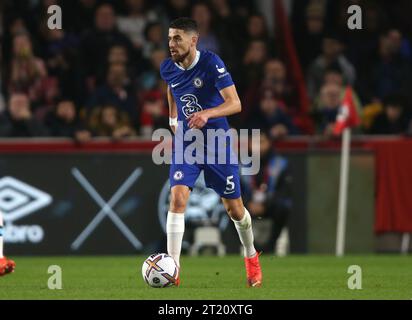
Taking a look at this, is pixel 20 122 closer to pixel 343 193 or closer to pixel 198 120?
pixel 343 193

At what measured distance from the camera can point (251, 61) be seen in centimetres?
1816

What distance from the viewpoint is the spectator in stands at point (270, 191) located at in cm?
1644

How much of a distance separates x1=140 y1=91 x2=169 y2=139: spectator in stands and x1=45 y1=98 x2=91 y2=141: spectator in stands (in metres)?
0.86

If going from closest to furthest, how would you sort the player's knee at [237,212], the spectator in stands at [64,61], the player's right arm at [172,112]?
1. the player's knee at [237,212]
2. the player's right arm at [172,112]
3. the spectator in stands at [64,61]

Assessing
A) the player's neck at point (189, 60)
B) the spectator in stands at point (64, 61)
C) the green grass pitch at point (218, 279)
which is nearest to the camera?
the green grass pitch at point (218, 279)

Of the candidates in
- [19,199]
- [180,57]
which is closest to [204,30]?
[19,199]

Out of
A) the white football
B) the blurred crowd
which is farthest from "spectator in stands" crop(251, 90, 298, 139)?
the white football

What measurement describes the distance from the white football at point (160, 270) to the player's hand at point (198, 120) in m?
1.17

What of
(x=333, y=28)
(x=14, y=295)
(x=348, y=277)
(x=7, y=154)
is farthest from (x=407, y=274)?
(x=333, y=28)

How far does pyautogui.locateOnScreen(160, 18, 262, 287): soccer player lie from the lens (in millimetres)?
10438

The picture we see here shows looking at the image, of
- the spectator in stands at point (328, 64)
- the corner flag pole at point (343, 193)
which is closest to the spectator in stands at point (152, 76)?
the spectator in stands at point (328, 64)

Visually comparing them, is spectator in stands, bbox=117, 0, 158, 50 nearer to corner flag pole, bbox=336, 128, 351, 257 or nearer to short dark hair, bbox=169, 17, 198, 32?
corner flag pole, bbox=336, 128, 351, 257

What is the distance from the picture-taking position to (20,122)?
658 inches

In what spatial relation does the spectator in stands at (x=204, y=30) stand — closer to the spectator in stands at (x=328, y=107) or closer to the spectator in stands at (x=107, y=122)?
the spectator in stands at (x=328, y=107)
